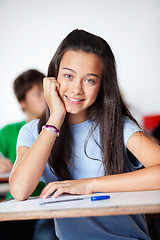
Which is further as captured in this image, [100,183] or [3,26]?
[3,26]

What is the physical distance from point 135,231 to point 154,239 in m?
0.38

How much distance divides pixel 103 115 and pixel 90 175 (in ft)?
0.83

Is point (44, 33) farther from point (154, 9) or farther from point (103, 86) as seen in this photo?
point (103, 86)

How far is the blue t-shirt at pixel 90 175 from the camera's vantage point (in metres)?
1.08

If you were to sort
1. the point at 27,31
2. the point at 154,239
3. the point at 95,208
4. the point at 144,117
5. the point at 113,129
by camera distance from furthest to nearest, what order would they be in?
the point at 27,31
the point at 144,117
the point at 154,239
the point at 113,129
the point at 95,208

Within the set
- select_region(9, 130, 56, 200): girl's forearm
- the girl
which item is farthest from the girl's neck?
select_region(9, 130, 56, 200): girl's forearm

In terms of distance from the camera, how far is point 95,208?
2.28ft

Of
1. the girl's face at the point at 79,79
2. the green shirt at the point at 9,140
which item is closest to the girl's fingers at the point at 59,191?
the girl's face at the point at 79,79

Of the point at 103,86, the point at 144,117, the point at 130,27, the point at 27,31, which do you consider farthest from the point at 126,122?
the point at 27,31

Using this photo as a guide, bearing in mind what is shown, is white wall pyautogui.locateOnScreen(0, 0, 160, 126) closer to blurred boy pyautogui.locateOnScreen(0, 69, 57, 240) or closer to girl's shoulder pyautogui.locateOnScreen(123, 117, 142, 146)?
blurred boy pyautogui.locateOnScreen(0, 69, 57, 240)

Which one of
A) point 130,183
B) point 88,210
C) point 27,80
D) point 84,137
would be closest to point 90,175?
point 84,137

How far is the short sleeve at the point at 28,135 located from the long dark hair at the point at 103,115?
0.03 meters

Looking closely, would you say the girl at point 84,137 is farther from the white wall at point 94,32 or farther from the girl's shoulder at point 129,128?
the white wall at point 94,32

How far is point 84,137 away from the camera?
1.33 metres
